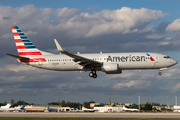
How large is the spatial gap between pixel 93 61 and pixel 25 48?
1974cm

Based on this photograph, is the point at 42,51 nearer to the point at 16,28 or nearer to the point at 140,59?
the point at 16,28

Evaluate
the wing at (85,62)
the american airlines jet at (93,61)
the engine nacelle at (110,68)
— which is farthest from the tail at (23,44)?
the engine nacelle at (110,68)

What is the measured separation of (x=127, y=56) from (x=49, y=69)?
19065mm

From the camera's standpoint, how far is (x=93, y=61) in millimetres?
53188

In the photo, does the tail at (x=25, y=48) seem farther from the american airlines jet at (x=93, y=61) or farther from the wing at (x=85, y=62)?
the wing at (x=85, y=62)

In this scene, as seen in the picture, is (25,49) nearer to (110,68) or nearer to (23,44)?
(23,44)

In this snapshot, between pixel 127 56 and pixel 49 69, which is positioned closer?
pixel 127 56

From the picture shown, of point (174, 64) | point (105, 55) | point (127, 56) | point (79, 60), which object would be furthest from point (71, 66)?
point (174, 64)

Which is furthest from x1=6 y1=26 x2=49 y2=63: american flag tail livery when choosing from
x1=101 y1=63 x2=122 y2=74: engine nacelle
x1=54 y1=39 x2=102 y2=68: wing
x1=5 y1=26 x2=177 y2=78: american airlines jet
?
x1=101 y1=63 x2=122 y2=74: engine nacelle

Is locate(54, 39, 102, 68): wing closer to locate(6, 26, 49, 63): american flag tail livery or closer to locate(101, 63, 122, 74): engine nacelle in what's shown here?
locate(101, 63, 122, 74): engine nacelle

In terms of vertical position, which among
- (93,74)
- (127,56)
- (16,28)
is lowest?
(93,74)

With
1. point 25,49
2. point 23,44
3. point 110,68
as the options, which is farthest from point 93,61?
point 23,44

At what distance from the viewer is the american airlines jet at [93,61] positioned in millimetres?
53125

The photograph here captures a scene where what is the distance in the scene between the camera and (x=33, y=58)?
195 ft
